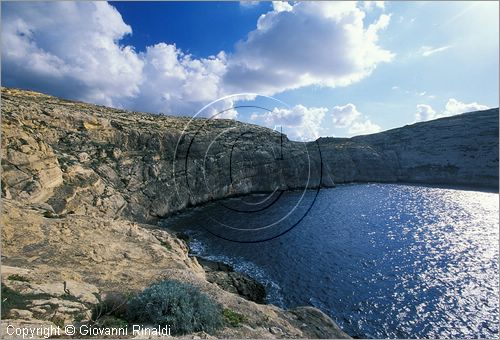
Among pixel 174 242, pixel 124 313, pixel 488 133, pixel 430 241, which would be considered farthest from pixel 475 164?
pixel 124 313

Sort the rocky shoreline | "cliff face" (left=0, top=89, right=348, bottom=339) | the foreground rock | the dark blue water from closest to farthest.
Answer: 1. "cliff face" (left=0, top=89, right=348, bottom=339)
2. the rocky shoreline
3. the dark blue water
4. the foreground rock

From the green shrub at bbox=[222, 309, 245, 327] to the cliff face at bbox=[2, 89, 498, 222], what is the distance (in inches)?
337

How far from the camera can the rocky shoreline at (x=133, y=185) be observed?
13344 millimetres

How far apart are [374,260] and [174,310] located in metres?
36.2

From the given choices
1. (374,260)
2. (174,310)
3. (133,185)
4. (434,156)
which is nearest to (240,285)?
(174,310)

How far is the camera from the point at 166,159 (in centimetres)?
6538

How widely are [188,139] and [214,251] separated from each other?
137 ft

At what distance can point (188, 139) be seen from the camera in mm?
75562

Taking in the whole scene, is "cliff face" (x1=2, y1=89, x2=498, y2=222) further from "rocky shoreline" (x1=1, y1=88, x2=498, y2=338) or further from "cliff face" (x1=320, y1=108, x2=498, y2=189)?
"cliff face" (x1=320, y1=108, x2=498, y2=189)

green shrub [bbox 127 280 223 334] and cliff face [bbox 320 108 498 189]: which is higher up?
cliff face [bbox 320 108 498 189]

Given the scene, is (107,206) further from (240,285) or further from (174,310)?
(174,310)

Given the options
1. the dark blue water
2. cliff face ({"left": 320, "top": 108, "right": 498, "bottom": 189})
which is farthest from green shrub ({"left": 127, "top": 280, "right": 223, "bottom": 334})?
cliff face ({"left": 320, "top": 108, "right": 498, "bottom": 189})

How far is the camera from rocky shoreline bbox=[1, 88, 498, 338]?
43.8 ft

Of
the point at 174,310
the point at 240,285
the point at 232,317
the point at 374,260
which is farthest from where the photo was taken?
the point at 374,260
